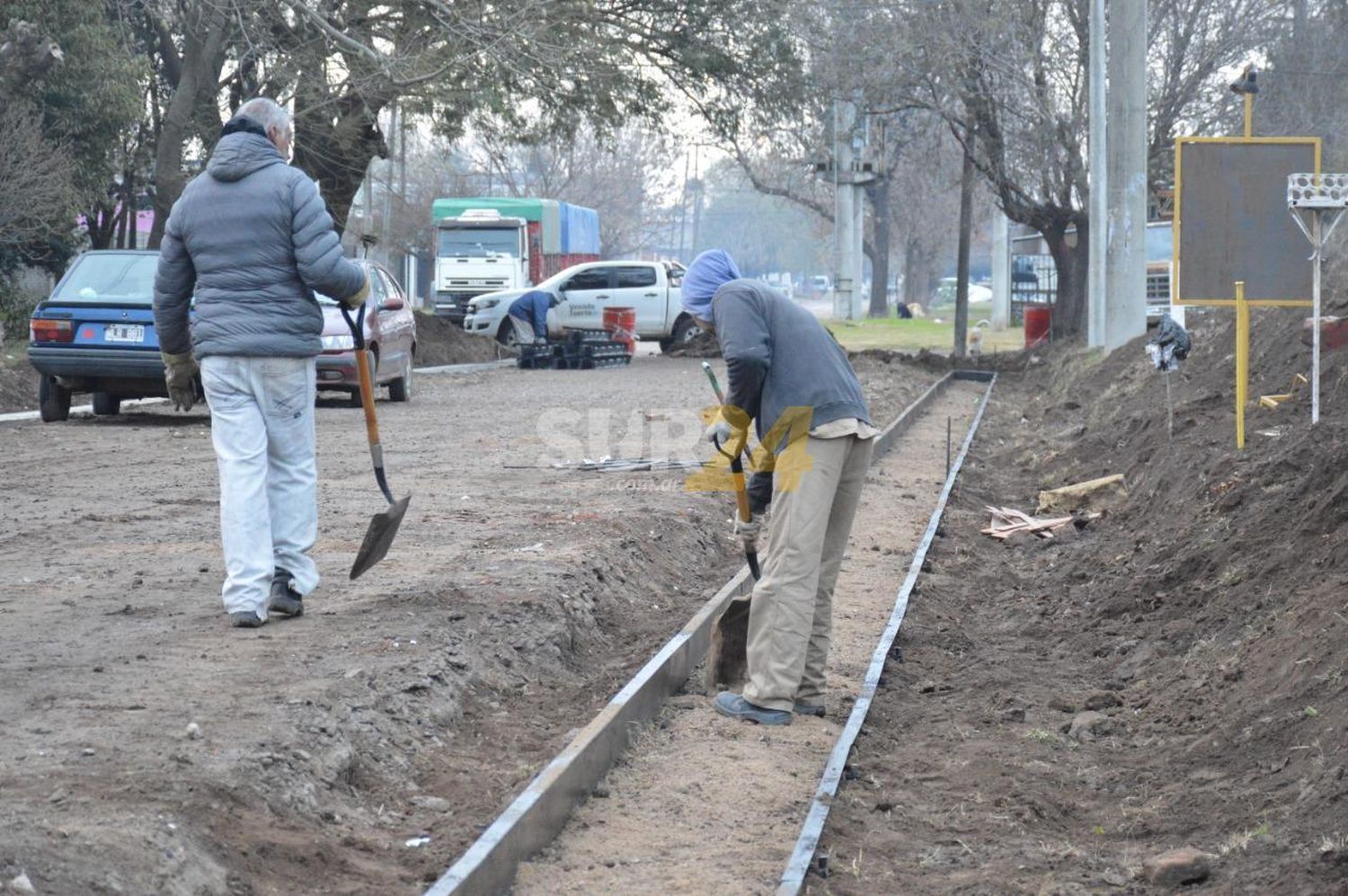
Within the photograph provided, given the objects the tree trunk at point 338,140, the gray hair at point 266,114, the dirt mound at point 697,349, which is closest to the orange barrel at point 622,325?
the dirt mound at point 697,349

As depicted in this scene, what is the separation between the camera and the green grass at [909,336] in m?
42.2

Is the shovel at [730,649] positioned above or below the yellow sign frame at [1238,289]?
below

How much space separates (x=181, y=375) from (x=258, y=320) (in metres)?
0.79

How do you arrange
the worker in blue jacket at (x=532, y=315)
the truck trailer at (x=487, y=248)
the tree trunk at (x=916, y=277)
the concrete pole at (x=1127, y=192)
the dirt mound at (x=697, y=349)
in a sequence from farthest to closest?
1. the tree trunk at (x=916, y=277)
2. the truck trailer at (x=487, y=248)
3. the dirt mound at (x=697, y=349)
4. the worker in blue jacket at (x=532, y=315)
5. the concrete pole at (x=1127, y=192)

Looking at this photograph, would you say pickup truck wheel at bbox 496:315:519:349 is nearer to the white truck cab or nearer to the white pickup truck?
the white pickup truck

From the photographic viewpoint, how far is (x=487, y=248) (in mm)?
43219

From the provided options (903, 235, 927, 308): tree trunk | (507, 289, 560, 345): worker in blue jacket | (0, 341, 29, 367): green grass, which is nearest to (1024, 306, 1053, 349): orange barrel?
(507, 289, 560, 345): worker in blue jacket

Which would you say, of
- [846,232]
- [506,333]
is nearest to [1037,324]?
[506,333]


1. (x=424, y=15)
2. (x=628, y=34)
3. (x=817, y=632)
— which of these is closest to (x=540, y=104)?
(x=628, y=34)

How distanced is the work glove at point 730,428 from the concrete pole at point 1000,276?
5015 centimetres

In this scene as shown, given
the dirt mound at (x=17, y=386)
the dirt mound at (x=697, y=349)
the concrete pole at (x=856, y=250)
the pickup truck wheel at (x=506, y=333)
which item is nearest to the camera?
the dirt mound at (x=17, y=386)

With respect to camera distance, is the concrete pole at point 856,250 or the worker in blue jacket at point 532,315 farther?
the concrete pole at point 856,250

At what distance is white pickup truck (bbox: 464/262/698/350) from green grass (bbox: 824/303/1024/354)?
191 inches

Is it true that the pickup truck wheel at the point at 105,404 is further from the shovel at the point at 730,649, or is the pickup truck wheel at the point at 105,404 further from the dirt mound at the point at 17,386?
the shovel at the point at 730,649
